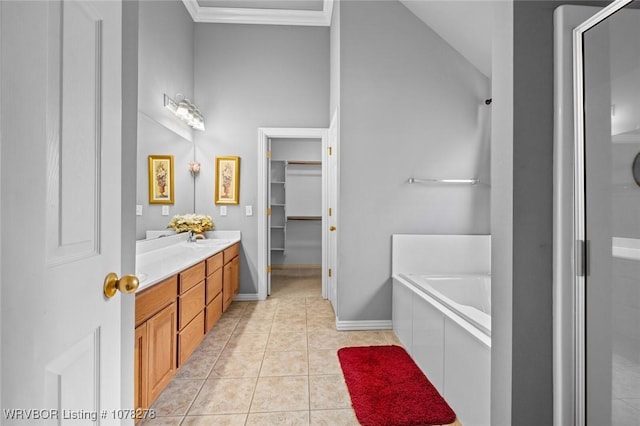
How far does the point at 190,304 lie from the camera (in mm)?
2328

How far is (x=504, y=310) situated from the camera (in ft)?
3.39

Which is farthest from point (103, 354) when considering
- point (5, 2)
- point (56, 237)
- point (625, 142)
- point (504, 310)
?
point (625, 142)

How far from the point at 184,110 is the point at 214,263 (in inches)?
64.0

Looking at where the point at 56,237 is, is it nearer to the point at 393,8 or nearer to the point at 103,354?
the point at 103,354

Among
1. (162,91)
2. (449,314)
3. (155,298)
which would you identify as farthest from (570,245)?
(162,91)

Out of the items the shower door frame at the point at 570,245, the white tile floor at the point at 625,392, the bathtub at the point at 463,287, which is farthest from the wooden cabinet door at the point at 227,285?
the white tile floor at the point at 625,392

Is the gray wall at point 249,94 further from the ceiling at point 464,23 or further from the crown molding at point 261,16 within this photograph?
the ceiling at point 464,23

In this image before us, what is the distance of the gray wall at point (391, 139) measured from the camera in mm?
3033

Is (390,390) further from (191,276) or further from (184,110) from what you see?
(184,110)

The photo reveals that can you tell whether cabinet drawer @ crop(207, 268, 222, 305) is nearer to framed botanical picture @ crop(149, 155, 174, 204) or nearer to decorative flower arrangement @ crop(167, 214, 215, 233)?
decorative flower arrangement @ crop(167, 214, 215, 233)

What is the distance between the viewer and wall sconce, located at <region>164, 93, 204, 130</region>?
10.8 ft

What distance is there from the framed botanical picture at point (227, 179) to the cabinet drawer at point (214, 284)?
3.72 ft

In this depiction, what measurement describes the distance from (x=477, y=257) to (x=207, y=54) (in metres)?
3.76

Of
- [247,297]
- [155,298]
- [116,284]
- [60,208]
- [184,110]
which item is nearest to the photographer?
[60,208]
